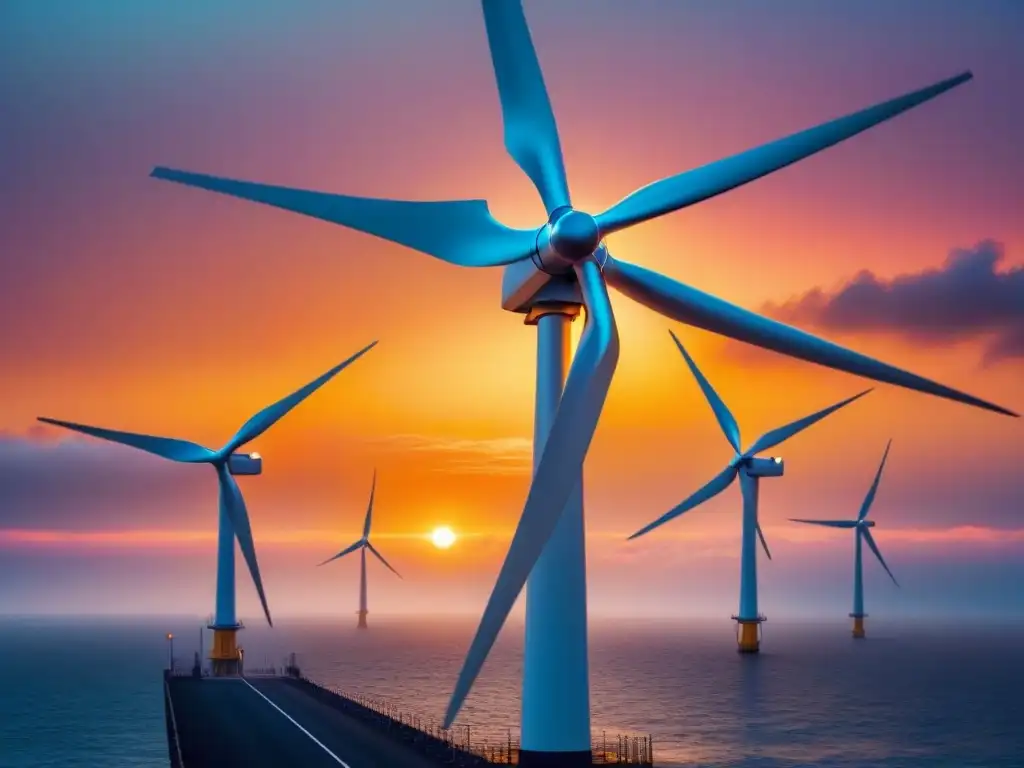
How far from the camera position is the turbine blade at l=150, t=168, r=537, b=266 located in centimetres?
3678

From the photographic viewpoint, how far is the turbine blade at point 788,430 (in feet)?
303

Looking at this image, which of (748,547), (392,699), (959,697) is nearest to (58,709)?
(392,699)

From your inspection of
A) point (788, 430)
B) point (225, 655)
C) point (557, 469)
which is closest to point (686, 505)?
point (788, 430)

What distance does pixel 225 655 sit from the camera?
121125mm

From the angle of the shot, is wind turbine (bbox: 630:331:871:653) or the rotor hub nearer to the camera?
the rotor hub

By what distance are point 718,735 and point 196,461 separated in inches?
2262

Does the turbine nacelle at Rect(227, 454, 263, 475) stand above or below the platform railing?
above

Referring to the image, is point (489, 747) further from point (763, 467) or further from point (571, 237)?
point (763, 467)

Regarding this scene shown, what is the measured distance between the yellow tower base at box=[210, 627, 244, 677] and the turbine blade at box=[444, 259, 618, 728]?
96276 mm

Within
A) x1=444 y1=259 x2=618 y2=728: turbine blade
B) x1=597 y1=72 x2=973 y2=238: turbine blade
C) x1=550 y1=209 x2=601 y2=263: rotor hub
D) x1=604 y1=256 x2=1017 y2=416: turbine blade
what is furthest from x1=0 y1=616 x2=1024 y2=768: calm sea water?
x1=444 y1=259 x2=618 y2=728: turbine blade

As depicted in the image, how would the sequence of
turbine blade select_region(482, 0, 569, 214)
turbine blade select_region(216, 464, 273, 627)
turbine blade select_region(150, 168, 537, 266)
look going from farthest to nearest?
turbine blade select_region(216, 464, 273, 627) < turbine blade select_region(482, 0, 569, 214) < turbine blade select_region(150, 168, 537, 266)

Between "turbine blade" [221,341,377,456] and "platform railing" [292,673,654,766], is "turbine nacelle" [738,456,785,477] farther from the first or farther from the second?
"turbine blade" [221,341,377,456]

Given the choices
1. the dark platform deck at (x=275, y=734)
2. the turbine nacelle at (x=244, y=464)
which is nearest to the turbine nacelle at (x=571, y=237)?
the dark platform deck at (x=275, y=734)

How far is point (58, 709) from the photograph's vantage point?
6156 inches
